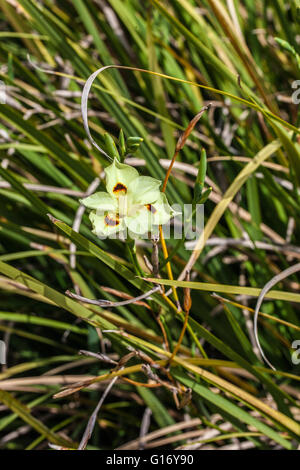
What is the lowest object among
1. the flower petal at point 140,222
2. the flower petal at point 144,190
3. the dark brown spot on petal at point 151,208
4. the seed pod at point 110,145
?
the flower petal at point 140,222

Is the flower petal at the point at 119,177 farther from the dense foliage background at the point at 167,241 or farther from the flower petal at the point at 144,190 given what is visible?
the dense foliage background at the point at 167,241

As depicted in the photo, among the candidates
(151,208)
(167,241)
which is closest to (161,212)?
(151,208)

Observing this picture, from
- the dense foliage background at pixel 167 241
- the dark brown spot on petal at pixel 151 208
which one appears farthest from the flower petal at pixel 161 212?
the dense foliage background at pixel 167 241

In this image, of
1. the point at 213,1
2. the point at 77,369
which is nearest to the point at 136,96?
Answer: the point at 213,1

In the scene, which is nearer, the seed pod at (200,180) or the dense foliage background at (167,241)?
the seed pod at (200,180)

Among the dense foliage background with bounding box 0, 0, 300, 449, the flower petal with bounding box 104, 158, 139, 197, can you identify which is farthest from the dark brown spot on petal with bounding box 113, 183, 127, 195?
the dense foliage background with bounding box 0, 0, 300, 449

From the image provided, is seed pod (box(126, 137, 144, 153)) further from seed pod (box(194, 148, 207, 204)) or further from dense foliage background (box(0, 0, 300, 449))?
dense foliage background (box(0, 0, 300, 449))

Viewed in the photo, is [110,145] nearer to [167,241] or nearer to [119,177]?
[119,177]
